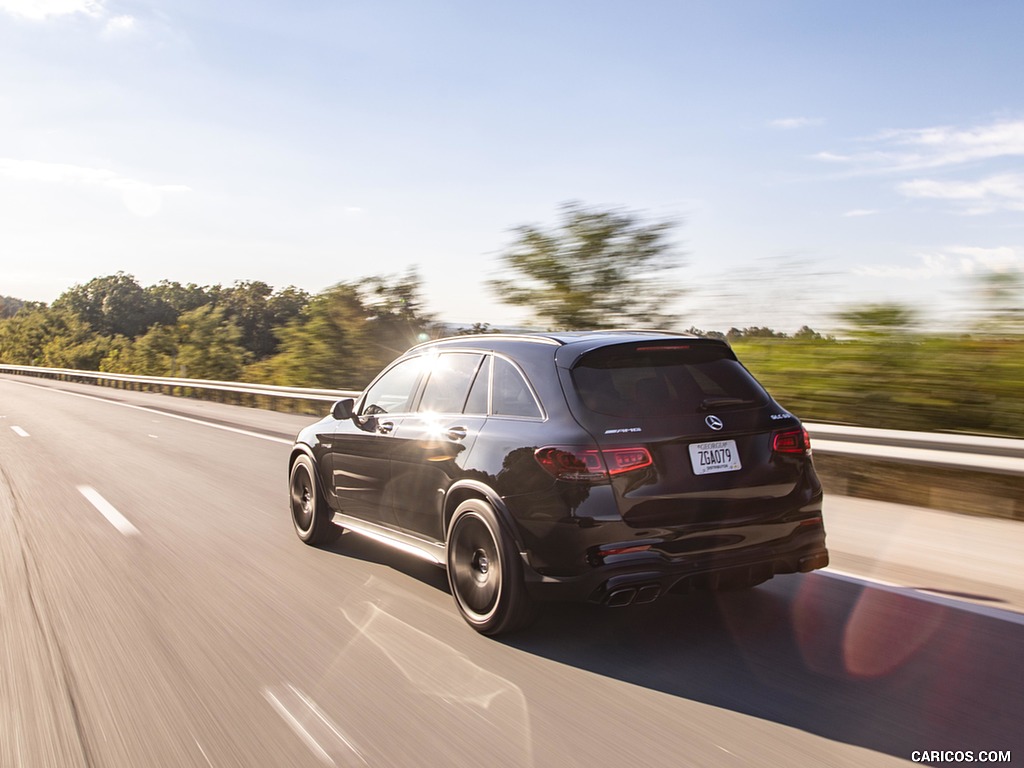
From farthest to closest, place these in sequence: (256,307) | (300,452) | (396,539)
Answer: (256,307), (300,452), (396,539)

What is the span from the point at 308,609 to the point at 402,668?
1215 mm

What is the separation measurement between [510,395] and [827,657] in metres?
2.06

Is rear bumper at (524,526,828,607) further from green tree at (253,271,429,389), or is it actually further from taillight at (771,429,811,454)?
green tree at (253,271,429,389)

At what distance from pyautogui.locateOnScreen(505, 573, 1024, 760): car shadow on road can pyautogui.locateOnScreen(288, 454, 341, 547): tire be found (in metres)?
2.40

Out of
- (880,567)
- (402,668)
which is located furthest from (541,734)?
(880,567)

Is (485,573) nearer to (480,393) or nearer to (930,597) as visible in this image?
(480,393)

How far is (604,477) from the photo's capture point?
429 cm

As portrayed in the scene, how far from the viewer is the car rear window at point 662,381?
14.9 feet

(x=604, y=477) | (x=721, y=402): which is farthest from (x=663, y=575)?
(x=721, y=402)

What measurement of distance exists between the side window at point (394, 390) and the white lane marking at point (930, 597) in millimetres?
2926

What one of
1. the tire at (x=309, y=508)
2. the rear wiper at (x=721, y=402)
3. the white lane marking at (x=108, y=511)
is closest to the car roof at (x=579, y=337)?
the rear wiper at (x=721, y=402)

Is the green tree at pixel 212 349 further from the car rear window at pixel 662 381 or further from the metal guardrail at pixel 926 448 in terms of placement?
the car rear window at pixel 662 381

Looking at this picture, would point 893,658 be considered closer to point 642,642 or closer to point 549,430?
point 642,642

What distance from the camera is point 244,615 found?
515cm
